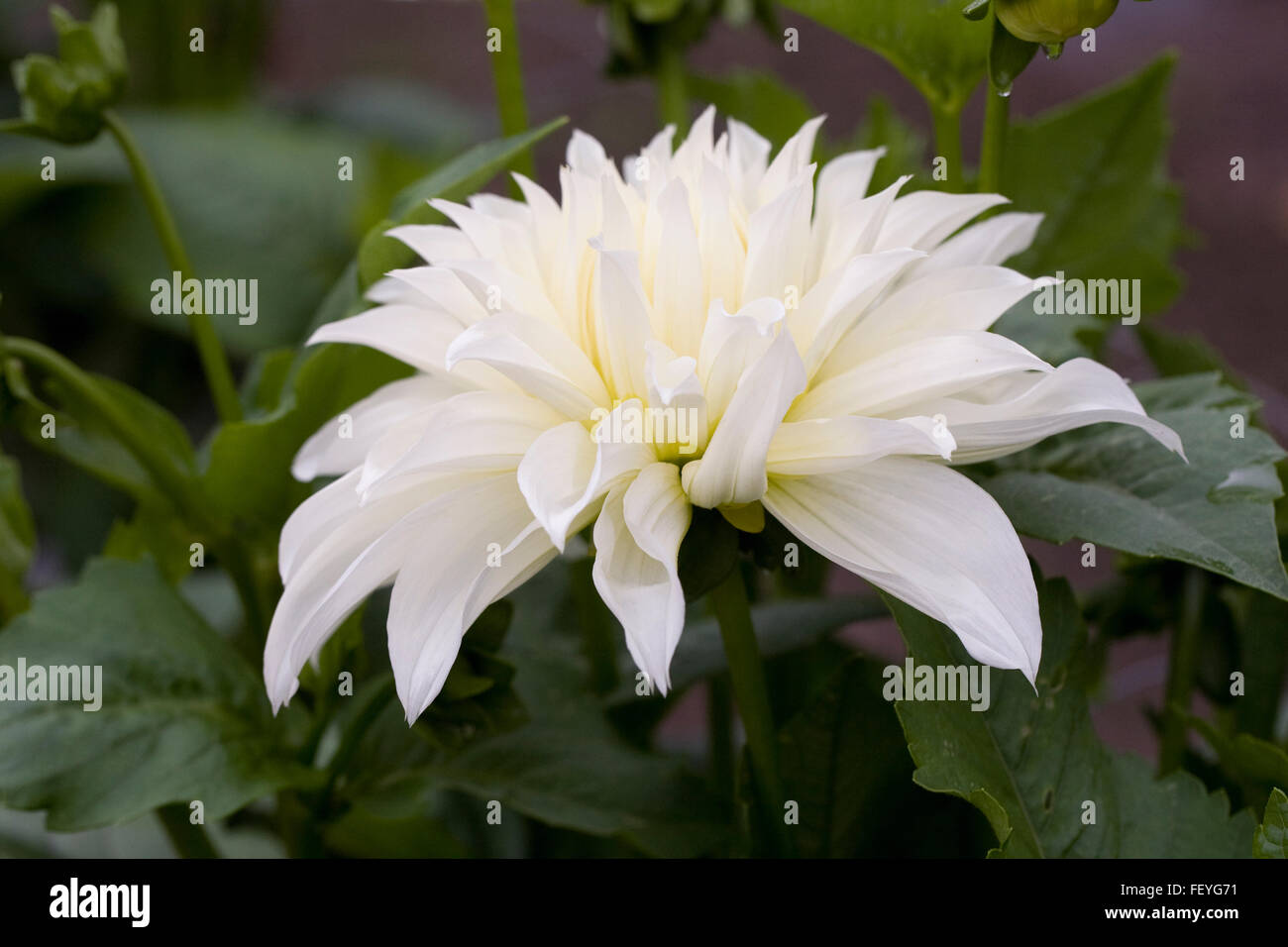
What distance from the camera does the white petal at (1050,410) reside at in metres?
0.22

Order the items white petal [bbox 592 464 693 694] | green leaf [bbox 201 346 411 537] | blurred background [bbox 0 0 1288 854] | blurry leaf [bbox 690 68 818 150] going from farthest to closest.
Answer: blurred background [bbox 0 0 1288 854], blurry leaf [bbox 690 68 818 150], green leaf [bbox 201 346 411 537], white petal [bbox 592 464 693 694]

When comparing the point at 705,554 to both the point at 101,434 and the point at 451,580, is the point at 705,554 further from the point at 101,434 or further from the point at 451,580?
the point at 101,434

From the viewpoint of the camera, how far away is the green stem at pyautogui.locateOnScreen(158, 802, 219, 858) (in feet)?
1.08

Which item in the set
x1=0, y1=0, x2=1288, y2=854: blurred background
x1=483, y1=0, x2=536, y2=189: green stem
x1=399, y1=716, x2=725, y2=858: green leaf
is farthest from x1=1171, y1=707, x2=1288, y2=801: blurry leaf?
x1=0, y1=0, x2=1288, y2=854: blurred background

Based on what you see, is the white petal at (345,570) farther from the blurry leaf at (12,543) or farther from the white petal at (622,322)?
the blurry leaf at (12,543)

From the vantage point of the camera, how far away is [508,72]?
0.32m

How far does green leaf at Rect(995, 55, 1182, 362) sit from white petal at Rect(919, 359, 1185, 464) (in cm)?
15

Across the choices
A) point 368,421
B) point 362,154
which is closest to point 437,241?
point 368,421

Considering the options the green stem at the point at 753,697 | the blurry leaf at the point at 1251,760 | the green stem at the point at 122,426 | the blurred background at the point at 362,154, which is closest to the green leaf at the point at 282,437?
the green stem at the point at 122,426

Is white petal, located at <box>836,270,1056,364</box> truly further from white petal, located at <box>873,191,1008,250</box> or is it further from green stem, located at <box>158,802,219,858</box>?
green stem, located at <box>158,802,219,858</box>

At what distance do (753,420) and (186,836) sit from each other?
0.21 meters

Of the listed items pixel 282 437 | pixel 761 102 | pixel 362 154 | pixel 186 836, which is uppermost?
pixel 362 154

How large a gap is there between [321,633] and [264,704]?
4.6 inches

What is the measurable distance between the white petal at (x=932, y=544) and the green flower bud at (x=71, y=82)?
0.69ft
